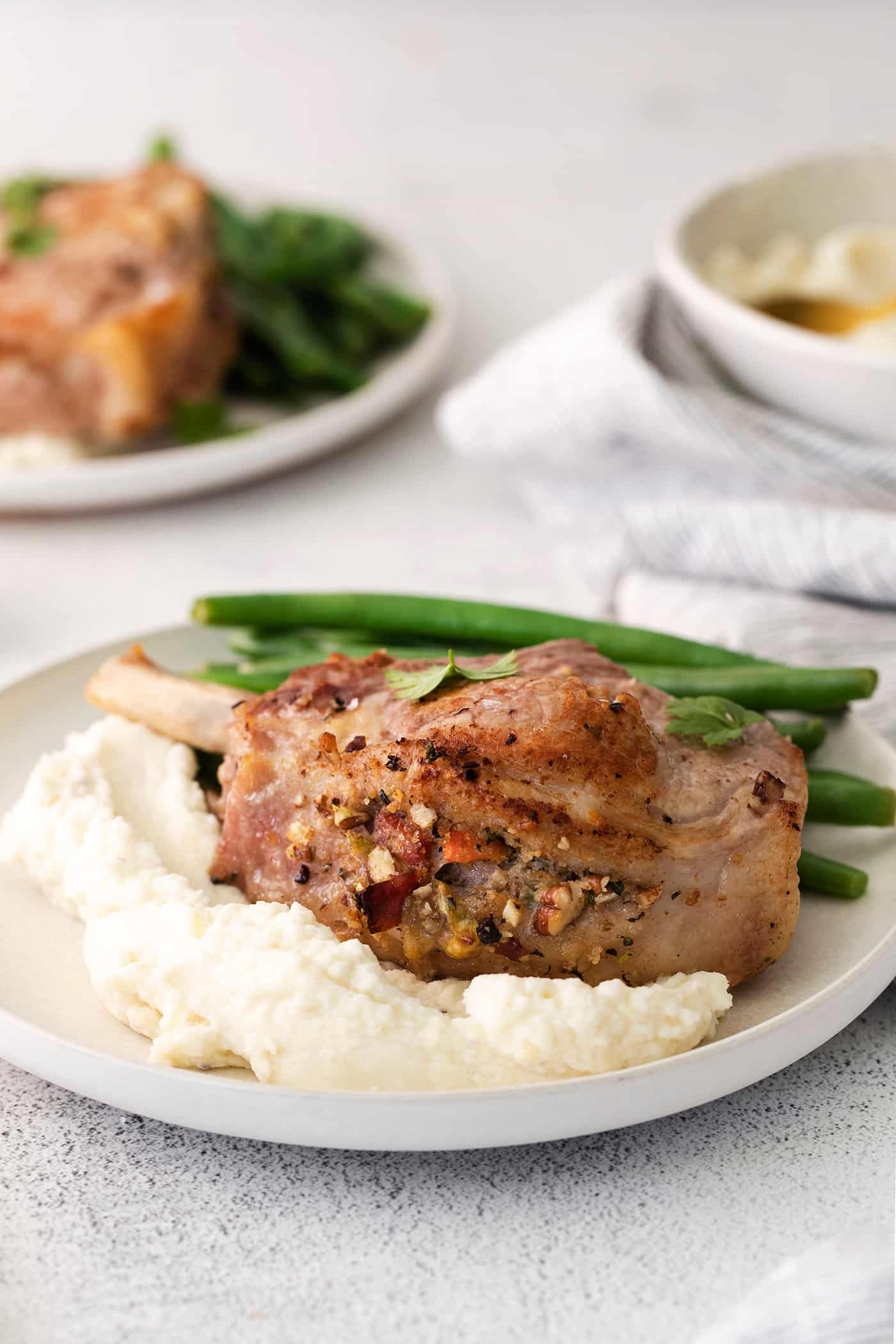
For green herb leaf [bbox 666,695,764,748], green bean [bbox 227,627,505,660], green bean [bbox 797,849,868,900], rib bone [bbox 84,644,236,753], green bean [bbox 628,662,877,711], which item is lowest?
green bean [bbox 797,849,868,900]

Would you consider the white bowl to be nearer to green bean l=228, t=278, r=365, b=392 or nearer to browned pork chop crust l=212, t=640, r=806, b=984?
green bean l=228, t=278, r=365, b=392

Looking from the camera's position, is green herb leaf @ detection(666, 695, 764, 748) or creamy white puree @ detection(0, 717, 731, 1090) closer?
creamy white puree @ detection(0, 717, 731, 1090)

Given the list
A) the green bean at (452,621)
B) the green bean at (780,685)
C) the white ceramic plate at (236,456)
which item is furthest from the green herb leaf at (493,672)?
the white ceramic plate at (236,456)

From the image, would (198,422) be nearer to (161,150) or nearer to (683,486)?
(161,150)

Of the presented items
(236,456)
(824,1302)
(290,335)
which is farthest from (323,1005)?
(290,335)

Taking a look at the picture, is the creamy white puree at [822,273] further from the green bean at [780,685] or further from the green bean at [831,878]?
the green bean at [831,878]

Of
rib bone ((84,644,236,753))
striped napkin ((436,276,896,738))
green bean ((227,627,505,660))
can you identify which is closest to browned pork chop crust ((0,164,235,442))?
striped napkin ((436,276,896,738))

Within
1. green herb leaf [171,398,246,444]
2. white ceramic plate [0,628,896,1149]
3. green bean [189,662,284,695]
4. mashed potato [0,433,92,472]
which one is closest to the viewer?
white ceramic plate [0,628,896,1149]

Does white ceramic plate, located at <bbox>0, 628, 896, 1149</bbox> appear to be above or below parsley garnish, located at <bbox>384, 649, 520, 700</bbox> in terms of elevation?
below
